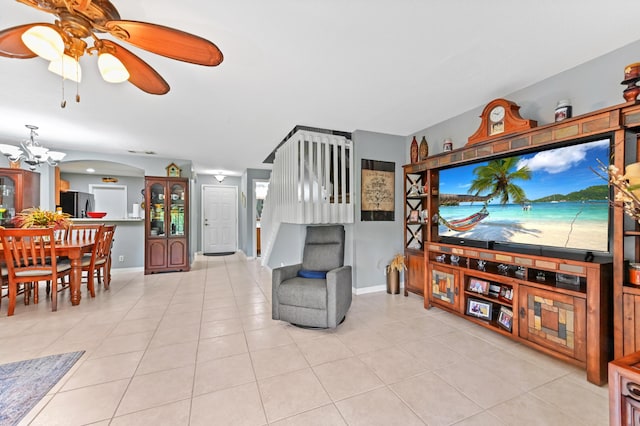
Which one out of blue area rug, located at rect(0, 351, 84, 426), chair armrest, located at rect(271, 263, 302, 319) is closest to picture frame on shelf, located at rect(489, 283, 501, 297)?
chair armrest, located at rect(271, 263, 302, 319)

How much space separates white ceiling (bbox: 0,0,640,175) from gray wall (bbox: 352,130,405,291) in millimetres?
276

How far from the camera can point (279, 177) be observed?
15.1ft

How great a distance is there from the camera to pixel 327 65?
221 cm

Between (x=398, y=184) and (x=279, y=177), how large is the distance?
2.00 meters

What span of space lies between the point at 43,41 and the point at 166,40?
2.05ft

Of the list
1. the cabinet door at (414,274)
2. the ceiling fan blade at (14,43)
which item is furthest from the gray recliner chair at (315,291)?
the ceiling fan blade at (14,43)

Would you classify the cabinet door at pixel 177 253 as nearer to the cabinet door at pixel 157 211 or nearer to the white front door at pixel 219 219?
the cabinet door at pixel 157 211

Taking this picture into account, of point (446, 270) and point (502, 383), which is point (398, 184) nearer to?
point (446, 270)

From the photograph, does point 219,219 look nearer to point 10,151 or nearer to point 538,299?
point 10,151

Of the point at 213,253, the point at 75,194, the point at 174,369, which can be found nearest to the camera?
the point at 174,369

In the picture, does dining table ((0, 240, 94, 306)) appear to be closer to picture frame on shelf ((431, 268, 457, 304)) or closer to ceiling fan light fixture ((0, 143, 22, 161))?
ceiling fan light fixture ((0, 143, 22, 161))

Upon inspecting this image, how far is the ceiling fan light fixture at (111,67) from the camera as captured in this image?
1.53 metres

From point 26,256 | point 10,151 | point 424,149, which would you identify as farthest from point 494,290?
point 10,151

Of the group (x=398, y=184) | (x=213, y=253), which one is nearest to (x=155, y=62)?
(x=398, y=184)
